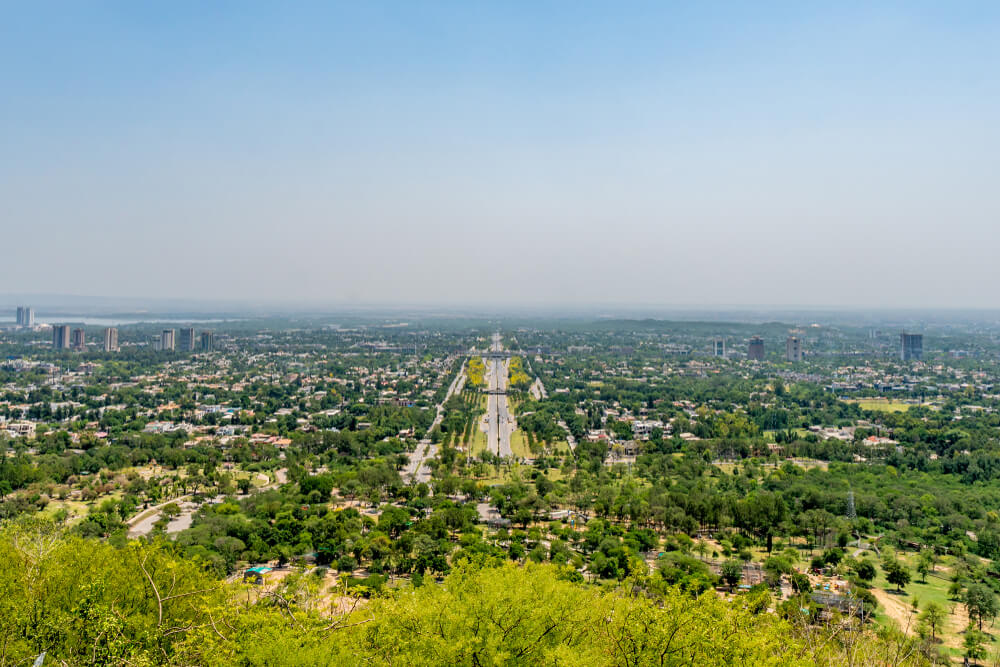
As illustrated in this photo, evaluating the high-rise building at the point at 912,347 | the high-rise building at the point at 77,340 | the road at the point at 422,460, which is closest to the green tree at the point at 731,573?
the road at the point at 422,460

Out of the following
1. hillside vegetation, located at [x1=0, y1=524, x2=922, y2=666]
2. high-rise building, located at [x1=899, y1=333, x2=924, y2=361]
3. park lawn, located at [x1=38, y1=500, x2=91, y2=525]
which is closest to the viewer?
hillside vegetation, located at [x1=0, y1=524, x2=922, y2=666]

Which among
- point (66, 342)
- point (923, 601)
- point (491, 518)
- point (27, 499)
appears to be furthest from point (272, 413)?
point (66, 342)

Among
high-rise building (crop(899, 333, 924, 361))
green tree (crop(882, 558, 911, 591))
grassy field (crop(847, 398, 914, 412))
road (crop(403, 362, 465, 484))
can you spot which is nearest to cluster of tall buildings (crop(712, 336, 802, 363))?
high-rise building (crop(899, 333, 924, 361))

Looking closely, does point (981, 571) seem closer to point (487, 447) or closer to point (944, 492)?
point (944, 492)

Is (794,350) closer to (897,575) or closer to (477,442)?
(477,442)

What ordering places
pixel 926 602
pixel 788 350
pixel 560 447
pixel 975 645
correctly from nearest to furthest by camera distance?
pixel 975 645, pixel 926 602, pixel 560 447, pixel 788 350

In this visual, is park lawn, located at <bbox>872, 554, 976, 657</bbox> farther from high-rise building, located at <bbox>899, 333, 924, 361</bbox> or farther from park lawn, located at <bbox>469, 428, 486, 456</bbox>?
high-rise building, located at <bbox>899, 333, 924, 361</bbox>

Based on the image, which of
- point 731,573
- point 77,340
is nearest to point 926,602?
point 731,573

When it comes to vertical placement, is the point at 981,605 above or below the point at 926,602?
above
